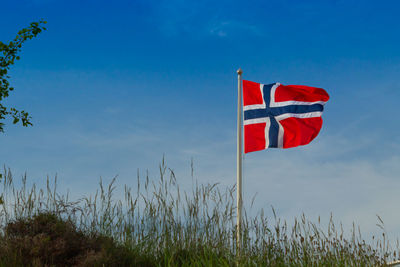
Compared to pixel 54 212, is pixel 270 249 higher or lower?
lower

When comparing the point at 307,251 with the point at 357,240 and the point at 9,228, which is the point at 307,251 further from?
the point at 9,228

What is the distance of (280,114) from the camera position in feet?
28.2

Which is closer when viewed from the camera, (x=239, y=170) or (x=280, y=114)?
(x=239, y=170)

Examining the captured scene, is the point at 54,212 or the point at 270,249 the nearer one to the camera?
the point at 270,249

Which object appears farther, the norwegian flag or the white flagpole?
the norwegian flag

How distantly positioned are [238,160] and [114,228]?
2.65 m

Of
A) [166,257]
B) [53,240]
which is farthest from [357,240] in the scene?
[53,240]

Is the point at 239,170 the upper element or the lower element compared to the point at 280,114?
lower

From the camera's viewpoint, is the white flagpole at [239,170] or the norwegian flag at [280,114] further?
the norwegian flag at [280,114]

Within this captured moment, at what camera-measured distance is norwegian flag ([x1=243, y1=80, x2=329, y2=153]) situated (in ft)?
27.4

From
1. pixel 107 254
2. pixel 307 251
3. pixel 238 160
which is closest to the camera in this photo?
pixel 107 254

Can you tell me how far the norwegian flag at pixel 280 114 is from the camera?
27.4 feet

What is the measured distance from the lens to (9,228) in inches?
291

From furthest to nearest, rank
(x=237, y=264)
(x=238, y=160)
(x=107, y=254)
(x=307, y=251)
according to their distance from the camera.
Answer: (x=238, y=160) → (x=307, y=251) → (x=107, y=254) → (x=237, y=264)
